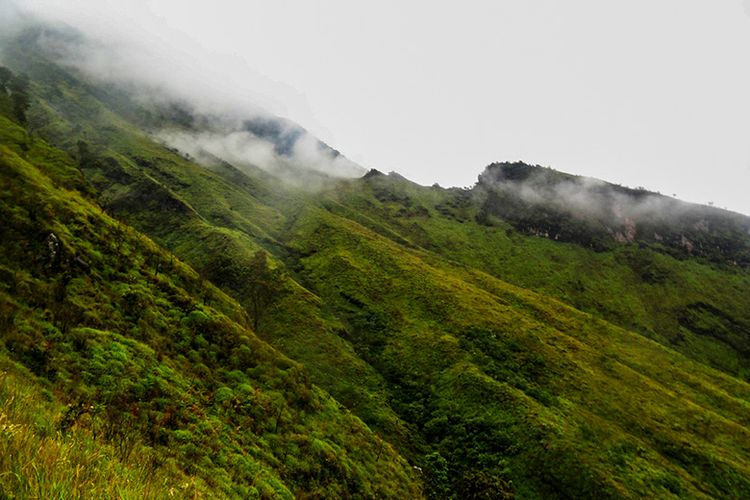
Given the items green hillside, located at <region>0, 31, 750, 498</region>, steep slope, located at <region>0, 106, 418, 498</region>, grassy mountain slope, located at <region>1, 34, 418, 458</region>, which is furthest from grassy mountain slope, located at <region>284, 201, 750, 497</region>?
steep slope, located at <region>0, 106, 418, 498</region>

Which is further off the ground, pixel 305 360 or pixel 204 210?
pixel 204 210

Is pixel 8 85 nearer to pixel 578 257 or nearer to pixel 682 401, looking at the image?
pixel 682 401

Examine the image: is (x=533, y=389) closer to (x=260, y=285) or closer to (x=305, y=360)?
(x=305, y=360)

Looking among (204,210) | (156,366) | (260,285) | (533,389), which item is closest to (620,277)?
(533,389)

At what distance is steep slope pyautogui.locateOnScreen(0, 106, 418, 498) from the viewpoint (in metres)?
16.9

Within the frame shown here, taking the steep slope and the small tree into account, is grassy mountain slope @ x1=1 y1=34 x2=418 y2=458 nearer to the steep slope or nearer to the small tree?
the small tree

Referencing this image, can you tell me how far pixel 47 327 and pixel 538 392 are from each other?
56.9 meters

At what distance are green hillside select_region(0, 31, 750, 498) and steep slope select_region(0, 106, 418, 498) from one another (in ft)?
0.50

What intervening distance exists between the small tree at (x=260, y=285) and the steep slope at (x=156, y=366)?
2883 centimetres

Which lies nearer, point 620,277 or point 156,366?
point 156,366

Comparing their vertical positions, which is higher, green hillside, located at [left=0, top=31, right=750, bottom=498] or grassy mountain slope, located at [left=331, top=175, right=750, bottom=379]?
grassy mountain slope, located at [left=331, top=175, right=750, bottom=379]

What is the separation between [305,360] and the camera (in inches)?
2235

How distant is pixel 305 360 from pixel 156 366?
36.4 meters

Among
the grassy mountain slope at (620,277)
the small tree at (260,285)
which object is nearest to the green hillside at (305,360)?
the small tree at (260,285)
